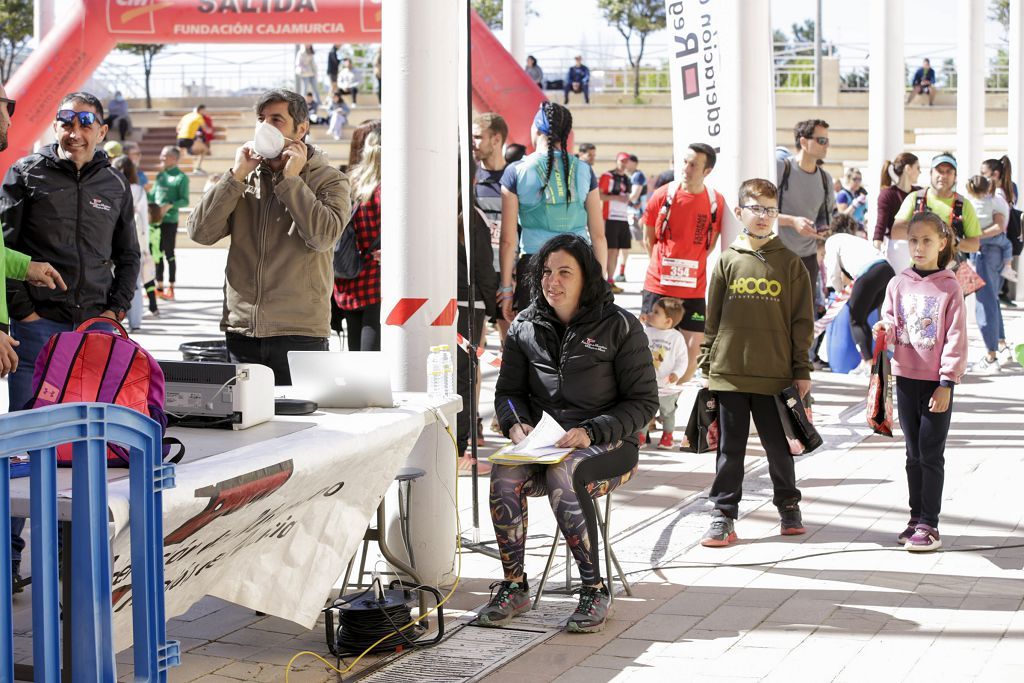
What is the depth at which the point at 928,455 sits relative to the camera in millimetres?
6074

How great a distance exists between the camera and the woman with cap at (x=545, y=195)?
7855mm

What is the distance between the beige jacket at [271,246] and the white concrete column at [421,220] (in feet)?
1.33

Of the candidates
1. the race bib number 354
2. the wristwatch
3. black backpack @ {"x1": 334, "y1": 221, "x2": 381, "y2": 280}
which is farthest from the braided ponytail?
the wristwatch

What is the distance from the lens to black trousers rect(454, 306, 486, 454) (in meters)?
6.58

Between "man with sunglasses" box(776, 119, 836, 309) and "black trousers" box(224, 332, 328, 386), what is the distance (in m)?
5.53

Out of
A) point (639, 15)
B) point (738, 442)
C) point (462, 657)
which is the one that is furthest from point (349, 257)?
point (639, 15)

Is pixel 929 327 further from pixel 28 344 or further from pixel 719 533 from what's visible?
pixel 28 344

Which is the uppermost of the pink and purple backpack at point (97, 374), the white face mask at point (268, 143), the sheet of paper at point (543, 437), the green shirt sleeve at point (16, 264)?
the white face mask at point (268, 143)

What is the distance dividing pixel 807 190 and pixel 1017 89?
10325 millimetres

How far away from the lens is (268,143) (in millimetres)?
5531

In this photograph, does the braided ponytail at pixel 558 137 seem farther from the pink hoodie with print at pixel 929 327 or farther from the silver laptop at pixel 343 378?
the silver laptop at pixel 343 378

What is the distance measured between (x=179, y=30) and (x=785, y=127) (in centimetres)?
2259

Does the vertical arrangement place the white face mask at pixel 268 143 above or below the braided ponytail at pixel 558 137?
below

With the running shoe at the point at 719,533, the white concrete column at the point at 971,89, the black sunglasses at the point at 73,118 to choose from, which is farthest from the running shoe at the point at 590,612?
the white concrete column at the point at 971,89
